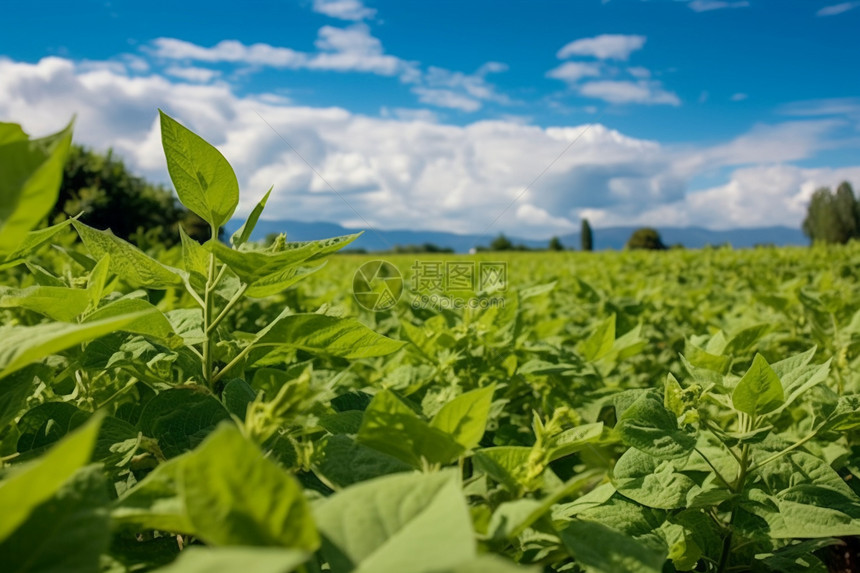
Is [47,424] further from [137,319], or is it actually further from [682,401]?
[682,401]

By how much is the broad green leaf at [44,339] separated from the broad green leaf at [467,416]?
415 millimetres

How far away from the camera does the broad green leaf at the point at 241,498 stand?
22.3 inches

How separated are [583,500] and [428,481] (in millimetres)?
620

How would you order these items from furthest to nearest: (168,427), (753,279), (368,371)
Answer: (753,279)
(368,371)
(168,427)

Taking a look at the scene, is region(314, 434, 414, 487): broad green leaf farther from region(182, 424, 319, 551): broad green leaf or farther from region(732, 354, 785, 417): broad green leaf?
region(732, 354, 785, 417): broad green leaf

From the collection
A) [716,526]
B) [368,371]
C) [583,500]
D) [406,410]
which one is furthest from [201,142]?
[368,371]

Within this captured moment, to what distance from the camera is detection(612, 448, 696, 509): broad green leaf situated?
3.83 feet

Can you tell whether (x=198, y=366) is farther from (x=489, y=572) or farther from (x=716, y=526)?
(x=716, y=526)

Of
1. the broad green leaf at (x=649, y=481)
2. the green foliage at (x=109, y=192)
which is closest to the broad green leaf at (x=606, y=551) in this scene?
the broad green leaf at (x=649, y=481)

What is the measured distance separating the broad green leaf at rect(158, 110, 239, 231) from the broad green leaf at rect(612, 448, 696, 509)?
0.92 metres

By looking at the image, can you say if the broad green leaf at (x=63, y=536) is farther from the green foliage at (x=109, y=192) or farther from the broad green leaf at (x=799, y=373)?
the green foliage at (x=109, y=192)

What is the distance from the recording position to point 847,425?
1.33m

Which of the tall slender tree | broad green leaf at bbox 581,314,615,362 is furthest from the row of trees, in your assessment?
the tall slender tree

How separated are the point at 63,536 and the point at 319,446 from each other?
0.34 m
